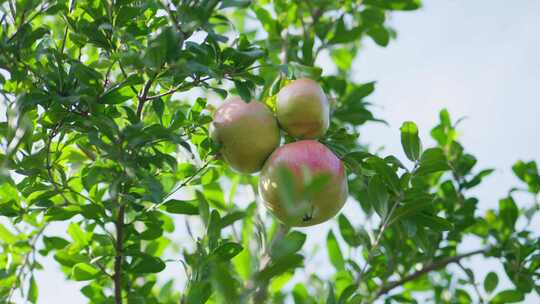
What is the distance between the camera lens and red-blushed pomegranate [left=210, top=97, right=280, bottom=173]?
70.6 inches

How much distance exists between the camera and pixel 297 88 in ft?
5.98

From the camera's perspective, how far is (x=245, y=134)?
70.4 inches

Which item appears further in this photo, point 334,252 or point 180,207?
point 334,252

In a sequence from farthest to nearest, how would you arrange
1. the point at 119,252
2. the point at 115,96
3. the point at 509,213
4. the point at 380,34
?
1. the point at 380,34
2. the point at 509,213
3. the point at 119,252
4. the point at 115,96

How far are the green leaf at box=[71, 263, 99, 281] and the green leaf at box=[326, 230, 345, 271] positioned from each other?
2.43 feet

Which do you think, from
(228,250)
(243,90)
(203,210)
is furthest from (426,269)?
(203,210)

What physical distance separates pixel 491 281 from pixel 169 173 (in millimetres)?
1344

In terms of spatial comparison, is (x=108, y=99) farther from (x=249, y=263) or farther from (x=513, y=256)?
(x=513, y=256)

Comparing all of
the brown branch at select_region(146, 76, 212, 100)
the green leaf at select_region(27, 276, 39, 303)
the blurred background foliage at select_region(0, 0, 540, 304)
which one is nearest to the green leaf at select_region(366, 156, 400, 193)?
the blurred background foliage at select_region(0, 0, 540, 304)

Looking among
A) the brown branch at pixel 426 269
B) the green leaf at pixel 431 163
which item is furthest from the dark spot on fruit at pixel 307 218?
the brown branch at pixel 426 269

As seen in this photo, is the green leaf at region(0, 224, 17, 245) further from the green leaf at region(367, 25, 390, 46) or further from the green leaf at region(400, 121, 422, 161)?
the green leaf at region(367, 25, 390, 46)

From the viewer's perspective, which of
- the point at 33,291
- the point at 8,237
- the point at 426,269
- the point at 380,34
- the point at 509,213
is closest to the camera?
A: the point at 33,291

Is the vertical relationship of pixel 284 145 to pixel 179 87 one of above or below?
below

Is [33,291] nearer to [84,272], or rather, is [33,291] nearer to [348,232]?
[84,272]
